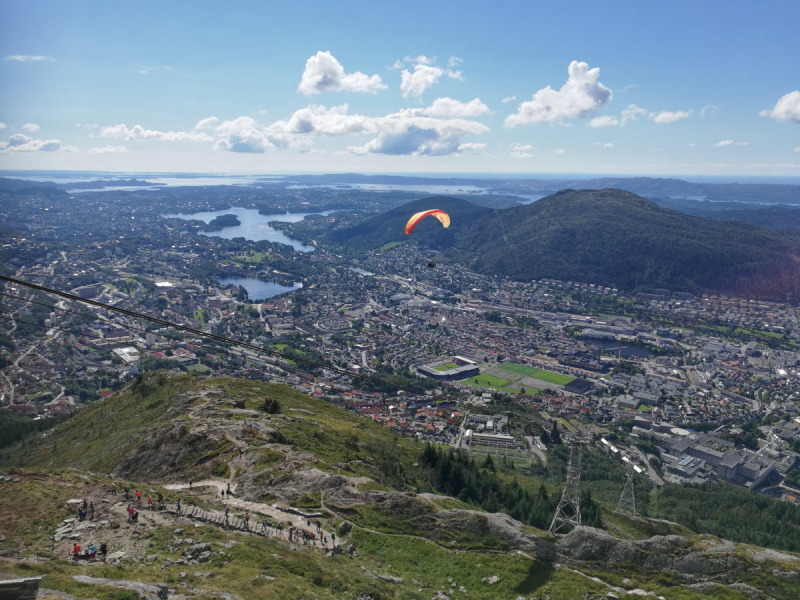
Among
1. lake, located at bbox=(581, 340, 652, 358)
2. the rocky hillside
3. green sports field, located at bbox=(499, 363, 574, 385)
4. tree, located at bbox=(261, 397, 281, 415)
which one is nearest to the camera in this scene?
the rocky hillside

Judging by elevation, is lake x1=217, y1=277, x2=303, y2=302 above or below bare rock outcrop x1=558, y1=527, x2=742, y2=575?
below

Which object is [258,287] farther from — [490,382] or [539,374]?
[539,374]

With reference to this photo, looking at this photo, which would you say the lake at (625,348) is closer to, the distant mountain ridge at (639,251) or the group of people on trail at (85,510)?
the distant mountain ridge at (639,251)

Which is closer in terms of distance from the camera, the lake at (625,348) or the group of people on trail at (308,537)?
the group of people on trail at (308,537)

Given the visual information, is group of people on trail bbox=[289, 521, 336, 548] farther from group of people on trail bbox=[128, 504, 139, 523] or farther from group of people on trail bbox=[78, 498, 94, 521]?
group of people on trail bbox=[78, 498, 94, 521]

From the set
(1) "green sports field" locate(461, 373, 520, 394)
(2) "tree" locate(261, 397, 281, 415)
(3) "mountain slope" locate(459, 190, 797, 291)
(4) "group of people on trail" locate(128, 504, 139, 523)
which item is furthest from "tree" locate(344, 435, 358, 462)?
(3) "mountain slope" locate(459, 190, 797, 291)

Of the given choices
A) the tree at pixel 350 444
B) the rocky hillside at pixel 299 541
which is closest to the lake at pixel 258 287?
the tree at pixel 350 444

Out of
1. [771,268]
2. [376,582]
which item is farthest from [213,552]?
[771,268]
